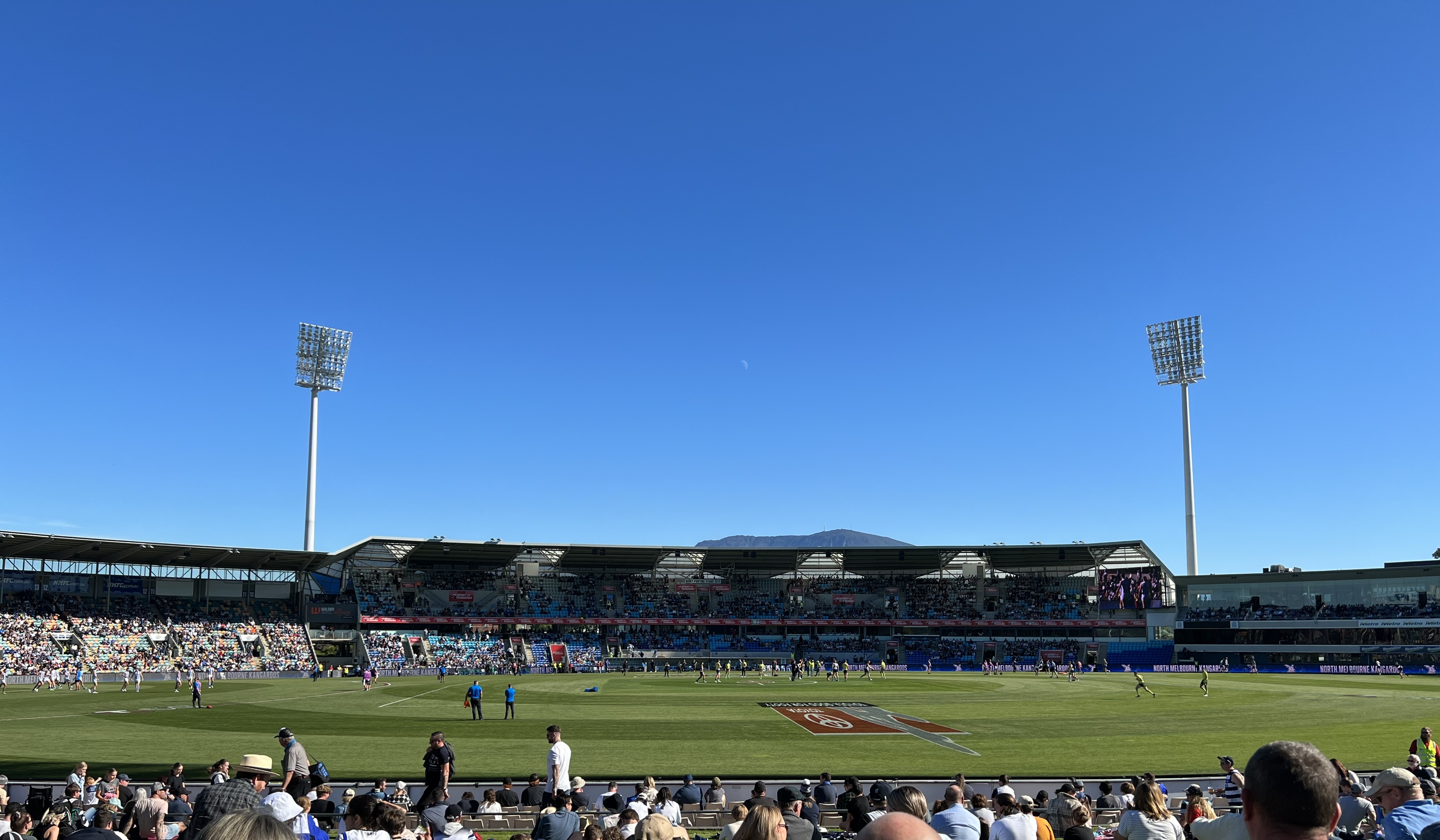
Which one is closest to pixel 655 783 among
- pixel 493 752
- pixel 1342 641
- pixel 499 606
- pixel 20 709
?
pixel 493 752

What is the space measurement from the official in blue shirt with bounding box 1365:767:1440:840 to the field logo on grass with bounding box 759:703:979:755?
76.0ft

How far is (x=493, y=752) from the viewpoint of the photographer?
1177 inches

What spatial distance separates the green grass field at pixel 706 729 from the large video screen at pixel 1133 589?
128ft

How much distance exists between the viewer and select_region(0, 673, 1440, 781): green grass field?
27000mm

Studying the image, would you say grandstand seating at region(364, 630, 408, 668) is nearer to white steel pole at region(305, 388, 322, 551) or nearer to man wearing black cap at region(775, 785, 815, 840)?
white steel pole at region(305, 388, 322, 551)

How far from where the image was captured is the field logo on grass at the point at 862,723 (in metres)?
34.1

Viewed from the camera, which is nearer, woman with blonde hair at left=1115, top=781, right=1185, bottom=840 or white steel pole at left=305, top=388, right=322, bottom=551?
woman with blonde hair at left=1115, top=781, right=1185, bottom=840

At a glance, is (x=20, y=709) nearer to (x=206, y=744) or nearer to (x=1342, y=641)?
(x=206, y=744)

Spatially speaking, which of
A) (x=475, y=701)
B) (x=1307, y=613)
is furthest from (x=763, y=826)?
(x=1307, y=613)

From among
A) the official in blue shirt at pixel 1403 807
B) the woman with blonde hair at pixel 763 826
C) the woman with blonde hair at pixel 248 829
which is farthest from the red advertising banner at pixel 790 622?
the woman with blonde hair at pixel 248 829

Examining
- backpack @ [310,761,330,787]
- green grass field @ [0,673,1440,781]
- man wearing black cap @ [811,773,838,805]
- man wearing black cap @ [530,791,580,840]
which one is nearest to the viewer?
man wearing black cap @ [530,791,580,840]

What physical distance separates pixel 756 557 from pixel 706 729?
2859 inches

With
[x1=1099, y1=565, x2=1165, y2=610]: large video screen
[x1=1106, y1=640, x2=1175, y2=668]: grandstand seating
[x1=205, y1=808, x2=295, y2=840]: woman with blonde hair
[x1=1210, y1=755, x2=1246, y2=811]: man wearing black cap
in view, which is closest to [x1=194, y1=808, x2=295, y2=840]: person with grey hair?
[x1=205, y1=808, x2=295, y2=840]: woman with blonde hair

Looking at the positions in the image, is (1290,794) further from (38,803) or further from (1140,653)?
(1140,653)
